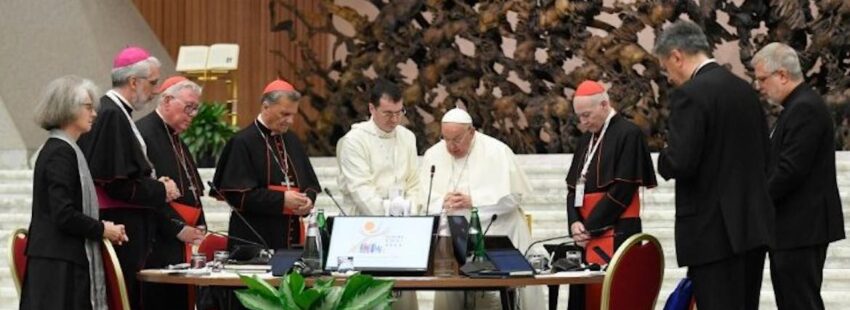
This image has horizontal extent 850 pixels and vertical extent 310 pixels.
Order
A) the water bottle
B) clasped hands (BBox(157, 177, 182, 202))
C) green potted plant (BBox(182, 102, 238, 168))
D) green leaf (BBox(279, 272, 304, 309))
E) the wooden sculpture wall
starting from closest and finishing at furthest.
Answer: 1. green leaf (BBox(279, 272, 304, 309))
2. the water bottle
3. clasped hands (BBox(157, 177, 182, 202))
4. the wooden sculpture wall
5. green potted plant (BBox(182, 102, 238, 168))

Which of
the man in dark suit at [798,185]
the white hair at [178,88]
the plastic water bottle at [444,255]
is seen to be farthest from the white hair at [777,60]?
the white hair at [178,88]

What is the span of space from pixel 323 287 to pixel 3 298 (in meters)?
5.72

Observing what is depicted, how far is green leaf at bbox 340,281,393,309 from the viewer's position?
444 centimetres

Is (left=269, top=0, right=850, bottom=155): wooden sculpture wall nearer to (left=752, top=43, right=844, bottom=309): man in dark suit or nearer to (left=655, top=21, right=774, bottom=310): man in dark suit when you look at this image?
(left=752, top=43, right=844, bottom=309): man in dark suit

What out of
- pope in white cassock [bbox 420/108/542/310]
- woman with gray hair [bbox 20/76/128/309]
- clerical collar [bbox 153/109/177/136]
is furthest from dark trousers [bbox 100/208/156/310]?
pope in white cassock [bbox 420/108/542/310]

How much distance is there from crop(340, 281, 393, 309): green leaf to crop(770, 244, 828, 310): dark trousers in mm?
2222

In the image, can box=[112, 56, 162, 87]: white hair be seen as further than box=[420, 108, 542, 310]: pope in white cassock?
No

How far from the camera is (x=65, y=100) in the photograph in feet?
19.4

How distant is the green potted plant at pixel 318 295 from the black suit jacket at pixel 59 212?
151cm

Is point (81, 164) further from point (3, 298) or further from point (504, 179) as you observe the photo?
point (3, 298)

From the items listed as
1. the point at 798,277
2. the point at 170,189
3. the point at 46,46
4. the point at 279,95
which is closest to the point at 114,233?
the point at 170,189

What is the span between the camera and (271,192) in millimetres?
7355

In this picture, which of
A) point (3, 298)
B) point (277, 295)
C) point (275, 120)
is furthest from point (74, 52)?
point (277, 295)

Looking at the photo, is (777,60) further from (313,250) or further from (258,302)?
(258,302)
